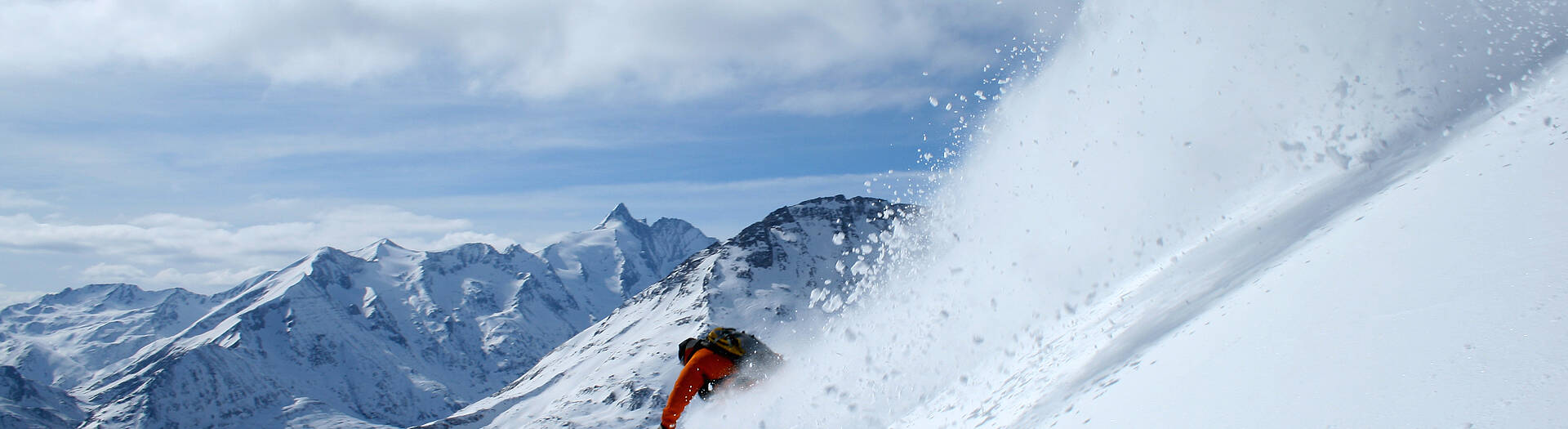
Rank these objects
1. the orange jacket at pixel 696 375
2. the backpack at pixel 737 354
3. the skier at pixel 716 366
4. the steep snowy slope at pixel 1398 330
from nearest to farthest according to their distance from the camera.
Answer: the steep snowy slope at pixel 1398 330 → the orange jacket at pixel 696 375 → the skier at pixel 716 366 → the backpack at pixel 737 354

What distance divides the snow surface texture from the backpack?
19.2 inches

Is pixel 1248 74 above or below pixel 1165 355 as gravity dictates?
above

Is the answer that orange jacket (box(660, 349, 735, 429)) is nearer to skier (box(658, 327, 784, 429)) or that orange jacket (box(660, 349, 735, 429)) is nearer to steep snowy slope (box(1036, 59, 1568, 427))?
skier (box(658, 327, 784, 429))

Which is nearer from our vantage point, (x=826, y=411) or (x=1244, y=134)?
(x=826, y=411)

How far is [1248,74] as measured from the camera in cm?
1950

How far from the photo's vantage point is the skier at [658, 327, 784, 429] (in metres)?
14.2

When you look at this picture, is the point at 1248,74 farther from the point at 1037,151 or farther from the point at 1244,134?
the point at 1037,151

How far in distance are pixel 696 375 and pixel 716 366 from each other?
41cm

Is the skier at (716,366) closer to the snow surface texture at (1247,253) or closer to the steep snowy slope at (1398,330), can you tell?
the snow surface texture at (1247,253)

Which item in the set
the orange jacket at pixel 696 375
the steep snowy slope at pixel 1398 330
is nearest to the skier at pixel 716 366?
the orange jacket at pixel 696 375

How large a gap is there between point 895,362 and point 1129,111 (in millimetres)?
12374

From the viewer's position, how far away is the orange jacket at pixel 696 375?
13977mm

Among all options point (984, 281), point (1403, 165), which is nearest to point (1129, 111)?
point (984, 281)

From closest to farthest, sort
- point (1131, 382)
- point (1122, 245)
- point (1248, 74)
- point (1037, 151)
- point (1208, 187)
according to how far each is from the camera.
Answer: point (1131, 382), point (1122, 245), point (1208, 187), point (1248, 74), point (1037, 151)
